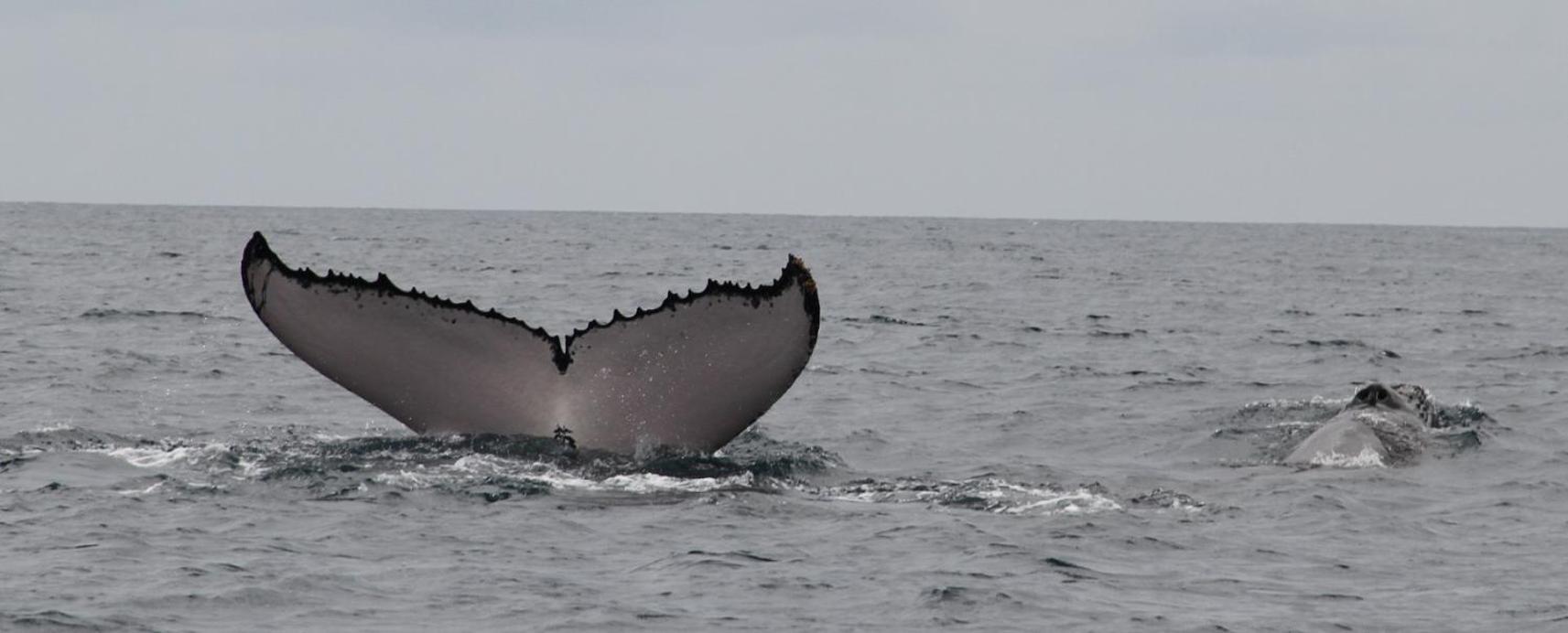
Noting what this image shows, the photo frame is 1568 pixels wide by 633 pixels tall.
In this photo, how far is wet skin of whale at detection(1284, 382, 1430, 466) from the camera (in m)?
12.6

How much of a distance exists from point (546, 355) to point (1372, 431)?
6.16 m

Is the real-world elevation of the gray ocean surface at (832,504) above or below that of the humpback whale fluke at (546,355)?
below

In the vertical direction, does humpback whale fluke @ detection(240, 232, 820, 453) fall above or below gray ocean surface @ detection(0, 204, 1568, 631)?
above

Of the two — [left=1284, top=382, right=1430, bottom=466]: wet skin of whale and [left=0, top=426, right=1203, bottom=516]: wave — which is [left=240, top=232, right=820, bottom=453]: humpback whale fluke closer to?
[left=0, top=426, right=1203, bottom=516]: wave

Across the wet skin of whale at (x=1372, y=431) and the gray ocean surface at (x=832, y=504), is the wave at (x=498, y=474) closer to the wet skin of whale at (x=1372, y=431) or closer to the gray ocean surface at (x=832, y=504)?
the gray ocean surface at (x=832, y=504)

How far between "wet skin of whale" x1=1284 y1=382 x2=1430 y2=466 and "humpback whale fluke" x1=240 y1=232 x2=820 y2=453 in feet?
15.3

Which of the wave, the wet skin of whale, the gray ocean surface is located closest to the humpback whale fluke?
the wave

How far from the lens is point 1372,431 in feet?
43.0

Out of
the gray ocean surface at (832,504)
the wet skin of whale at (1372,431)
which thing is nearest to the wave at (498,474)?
the gray ocean surface at (832,504)

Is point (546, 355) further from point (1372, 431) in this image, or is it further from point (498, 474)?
point (1372, 431)

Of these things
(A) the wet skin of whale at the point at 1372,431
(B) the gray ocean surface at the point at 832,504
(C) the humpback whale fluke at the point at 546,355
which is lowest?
(B) the gray ocean surface at the point at 832,504

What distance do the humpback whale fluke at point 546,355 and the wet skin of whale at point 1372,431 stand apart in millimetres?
4649

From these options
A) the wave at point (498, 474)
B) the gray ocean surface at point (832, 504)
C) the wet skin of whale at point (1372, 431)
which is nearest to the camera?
the gray ocean surface at point (832, 504)

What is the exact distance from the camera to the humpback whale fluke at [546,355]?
8.70 meters
